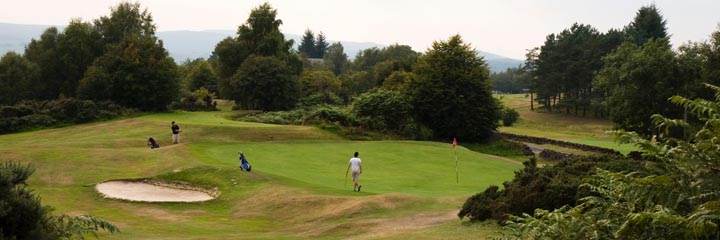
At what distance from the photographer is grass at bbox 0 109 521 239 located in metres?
18.6

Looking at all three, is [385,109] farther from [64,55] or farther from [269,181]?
[64,55]

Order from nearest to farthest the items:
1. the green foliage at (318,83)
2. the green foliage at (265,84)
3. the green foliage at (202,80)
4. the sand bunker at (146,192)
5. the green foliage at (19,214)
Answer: the green foliage at (19,214), the sand bunker at (146,192), the green foliage at (265,84), the green foliage at (318,83), the green foliage at (202,80)

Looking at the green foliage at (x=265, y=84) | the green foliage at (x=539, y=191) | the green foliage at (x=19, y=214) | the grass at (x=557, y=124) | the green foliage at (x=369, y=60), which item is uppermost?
the green foliage at (x=369, y=60)

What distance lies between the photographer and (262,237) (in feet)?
54.3

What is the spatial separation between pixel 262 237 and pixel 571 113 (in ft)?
298

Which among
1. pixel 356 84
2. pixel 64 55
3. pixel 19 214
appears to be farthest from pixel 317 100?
pixel 19 214

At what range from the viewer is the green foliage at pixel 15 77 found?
64.7 metres

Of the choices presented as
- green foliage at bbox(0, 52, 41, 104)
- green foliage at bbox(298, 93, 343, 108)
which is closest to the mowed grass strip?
green foliage at bbox(298, 93, 343, 108)

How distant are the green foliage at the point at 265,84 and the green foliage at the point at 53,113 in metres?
14.3

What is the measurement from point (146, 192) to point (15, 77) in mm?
49790

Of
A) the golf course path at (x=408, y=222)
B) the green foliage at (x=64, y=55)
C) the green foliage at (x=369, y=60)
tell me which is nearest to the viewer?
the golf course path at (x=408, y=222)

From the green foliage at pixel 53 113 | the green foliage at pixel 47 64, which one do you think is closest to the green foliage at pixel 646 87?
the green foliage at pixel 53 113

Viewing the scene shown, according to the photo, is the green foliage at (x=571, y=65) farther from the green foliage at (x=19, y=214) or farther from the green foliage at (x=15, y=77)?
the green foliage at (x=19, y=214)

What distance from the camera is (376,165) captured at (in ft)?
114
